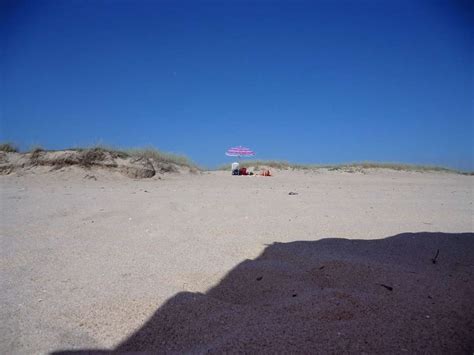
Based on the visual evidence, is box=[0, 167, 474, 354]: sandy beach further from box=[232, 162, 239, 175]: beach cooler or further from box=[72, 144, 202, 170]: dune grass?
box=[232, 162, 239, 175]: beach cooler

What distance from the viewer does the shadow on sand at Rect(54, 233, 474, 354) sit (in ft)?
4.81

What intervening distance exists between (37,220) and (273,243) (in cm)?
265

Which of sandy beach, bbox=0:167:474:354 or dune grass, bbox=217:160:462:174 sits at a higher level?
dune grass, bbox=217:160:462:174

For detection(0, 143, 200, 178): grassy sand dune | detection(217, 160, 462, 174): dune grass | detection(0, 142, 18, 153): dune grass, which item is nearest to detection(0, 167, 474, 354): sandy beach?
detection(0, 143, 200, 178): grassy sand dune

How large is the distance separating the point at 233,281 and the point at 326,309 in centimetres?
71

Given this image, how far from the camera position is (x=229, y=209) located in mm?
4711

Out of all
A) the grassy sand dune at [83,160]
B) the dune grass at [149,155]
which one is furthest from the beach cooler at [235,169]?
the grassy sand dune at [83,160]

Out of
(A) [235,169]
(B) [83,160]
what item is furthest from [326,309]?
(A) [235,169]

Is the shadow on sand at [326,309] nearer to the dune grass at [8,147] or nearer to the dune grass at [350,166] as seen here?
the dune grass at [8,147]

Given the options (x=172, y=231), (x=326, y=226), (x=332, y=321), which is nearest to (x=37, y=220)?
(x=172, y=231)

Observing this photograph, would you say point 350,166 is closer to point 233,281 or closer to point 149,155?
point 149,155

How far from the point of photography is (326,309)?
173 cm

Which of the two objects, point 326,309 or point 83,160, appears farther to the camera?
point 83,160

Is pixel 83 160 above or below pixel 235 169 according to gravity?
above
